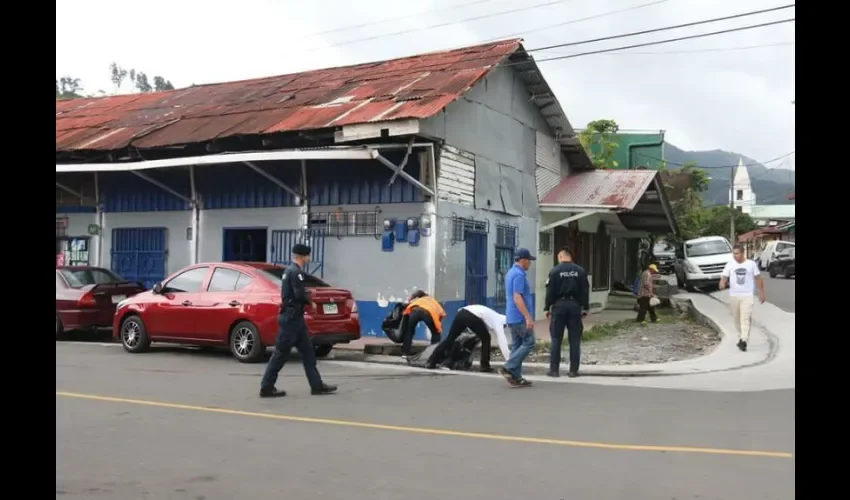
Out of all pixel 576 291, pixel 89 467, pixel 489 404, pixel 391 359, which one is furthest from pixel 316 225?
pixel 89 467

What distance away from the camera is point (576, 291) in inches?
388

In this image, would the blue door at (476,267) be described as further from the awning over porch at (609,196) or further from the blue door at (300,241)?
the blue door at (300,241)

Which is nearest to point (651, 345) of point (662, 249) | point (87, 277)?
point (87, 277)

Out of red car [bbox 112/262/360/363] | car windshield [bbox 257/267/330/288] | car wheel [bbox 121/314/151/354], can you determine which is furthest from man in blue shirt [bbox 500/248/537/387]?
car wheel [bbox 121/314/151/354]

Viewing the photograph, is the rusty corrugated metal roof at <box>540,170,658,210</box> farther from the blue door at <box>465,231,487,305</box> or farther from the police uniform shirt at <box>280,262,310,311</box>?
the police uniform shirt at <box>280,262,310,311</box>

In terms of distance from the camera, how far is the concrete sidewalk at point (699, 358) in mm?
→ 10523

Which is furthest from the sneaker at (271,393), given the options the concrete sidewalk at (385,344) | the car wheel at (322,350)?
the concrete sidewalk at (385,344)

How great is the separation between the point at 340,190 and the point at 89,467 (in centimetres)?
995

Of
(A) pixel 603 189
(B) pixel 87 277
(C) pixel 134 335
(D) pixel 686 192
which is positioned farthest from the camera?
(D) pixel 686 192

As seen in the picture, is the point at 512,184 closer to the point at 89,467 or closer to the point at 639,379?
the point at 639,379

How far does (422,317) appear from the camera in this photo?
1149 cm

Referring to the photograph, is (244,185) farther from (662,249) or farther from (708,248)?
(662,249)

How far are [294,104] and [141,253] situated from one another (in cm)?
521

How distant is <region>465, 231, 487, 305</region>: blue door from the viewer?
15250mm
